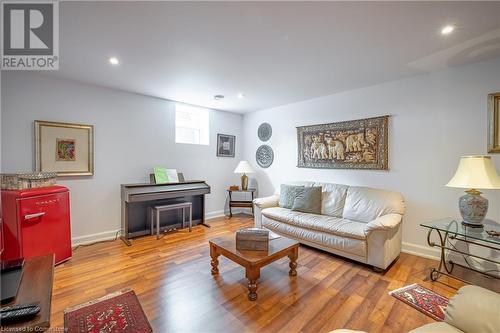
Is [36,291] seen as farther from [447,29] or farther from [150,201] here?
[447,29]

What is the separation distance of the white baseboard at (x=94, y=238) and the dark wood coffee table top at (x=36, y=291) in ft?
7.22

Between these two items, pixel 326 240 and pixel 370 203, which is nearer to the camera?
pixel 326 240

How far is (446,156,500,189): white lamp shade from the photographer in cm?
205

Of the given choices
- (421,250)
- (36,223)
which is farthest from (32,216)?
(421,250)

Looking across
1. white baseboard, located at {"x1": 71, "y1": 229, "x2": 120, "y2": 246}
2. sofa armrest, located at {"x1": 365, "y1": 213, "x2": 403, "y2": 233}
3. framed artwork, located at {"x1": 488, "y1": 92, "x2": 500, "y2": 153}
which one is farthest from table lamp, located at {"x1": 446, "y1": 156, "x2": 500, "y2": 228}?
white baseboard, located at {"x1": 71, "y1": 229, "x2": 120, "y2": 246}

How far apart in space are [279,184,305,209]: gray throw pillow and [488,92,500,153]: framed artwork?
228 centimetres

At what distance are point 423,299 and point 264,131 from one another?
3753 mm

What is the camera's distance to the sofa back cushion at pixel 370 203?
115 inches

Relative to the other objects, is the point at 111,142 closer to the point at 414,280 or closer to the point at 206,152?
the point at 206,152

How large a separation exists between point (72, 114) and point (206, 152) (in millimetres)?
2309

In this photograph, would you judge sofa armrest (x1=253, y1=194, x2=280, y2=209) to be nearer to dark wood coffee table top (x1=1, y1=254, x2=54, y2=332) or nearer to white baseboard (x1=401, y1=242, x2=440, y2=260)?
white baseboard (x1=401, y1=242, x2=440, y2=260)

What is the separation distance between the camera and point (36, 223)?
2.41 m

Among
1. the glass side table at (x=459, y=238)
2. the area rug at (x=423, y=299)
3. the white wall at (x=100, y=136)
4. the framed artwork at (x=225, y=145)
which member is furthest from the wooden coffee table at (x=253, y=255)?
the framed artwork at (x=225, y=145)

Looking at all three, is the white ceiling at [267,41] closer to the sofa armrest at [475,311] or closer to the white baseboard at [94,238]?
the sofa armrest at [475,311]
